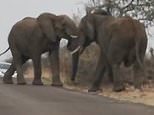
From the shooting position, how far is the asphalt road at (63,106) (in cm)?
1461

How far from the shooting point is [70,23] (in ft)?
87.5

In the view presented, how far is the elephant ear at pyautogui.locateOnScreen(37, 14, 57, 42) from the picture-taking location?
26516 millimetres

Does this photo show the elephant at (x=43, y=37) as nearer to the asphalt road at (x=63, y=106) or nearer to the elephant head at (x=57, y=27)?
the elephant head at (x=57, y=27)

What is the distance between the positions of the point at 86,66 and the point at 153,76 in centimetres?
383

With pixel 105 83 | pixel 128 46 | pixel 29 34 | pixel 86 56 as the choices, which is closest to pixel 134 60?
pixel 128 46

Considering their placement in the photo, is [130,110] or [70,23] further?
[70,23]

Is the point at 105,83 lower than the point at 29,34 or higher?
lower

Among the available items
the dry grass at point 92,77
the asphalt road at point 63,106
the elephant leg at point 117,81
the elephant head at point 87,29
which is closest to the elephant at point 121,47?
the elephant leg at point 117,81

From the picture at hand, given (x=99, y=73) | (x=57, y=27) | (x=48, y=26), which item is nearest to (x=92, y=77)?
(x=57, y=27)

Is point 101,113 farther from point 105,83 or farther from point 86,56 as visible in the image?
point 86,56

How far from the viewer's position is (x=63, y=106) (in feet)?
52.4

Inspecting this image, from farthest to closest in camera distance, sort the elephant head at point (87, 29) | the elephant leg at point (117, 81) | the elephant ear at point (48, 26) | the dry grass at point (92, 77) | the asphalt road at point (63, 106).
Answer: the elephant ear at point (48, 26)
the elephant head at point (87, 29)
the elephant leg at point (117, 81)
the dry grass at point (92, 77)
the asphalt road at point (63, 106)

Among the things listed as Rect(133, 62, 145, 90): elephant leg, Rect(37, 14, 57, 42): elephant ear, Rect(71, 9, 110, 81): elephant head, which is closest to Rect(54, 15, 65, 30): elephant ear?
Rect(37, 14, 57, 42): elephant ear

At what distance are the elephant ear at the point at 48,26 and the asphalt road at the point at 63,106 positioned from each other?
6.70 meters
